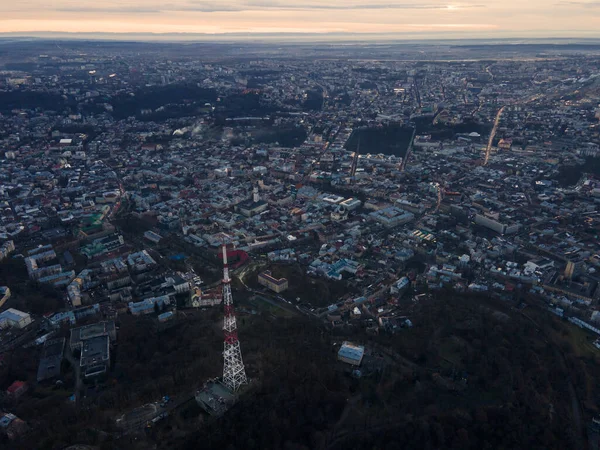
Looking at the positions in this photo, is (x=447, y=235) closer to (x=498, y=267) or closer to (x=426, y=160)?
(x=498, y=267)

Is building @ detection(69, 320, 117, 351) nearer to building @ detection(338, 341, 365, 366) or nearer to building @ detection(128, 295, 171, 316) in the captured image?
building @ detection(128, 295, 171, 316)

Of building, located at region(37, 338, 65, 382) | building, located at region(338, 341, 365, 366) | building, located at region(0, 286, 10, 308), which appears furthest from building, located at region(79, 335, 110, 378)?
building, located at region(338, 341, 365, 366)

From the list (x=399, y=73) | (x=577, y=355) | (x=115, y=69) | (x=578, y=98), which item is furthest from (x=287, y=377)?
(x=115, y=69)

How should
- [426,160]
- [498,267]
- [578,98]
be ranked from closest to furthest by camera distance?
[498,267]
[426,160]
[578,98]

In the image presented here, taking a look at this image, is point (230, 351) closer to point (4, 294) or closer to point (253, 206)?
point (4, 294)

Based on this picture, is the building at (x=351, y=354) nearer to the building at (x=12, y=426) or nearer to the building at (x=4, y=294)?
the building at (x=12, y=426)
